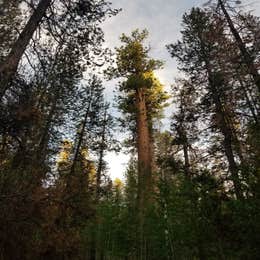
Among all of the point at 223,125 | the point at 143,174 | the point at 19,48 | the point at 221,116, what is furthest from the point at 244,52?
the point at 19,48

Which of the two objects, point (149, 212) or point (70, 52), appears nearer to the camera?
point (70, 52)

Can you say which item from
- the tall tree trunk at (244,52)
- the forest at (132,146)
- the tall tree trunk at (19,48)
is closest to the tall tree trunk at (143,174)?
the forest at (132,146)

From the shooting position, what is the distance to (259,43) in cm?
1201

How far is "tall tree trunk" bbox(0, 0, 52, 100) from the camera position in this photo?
767cm

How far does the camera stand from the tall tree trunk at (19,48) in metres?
7.67

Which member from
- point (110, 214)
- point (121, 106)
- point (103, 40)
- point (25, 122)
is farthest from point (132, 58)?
point (25, 122)

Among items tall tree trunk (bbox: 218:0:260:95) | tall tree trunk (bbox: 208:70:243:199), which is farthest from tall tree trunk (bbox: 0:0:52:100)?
tall tree trunk (bbox: 218:0:260:95)

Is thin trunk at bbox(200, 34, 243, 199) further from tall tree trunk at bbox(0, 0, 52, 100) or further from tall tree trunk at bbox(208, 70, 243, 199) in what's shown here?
tall tree trunk at bbox(0, 0, 52, 100)

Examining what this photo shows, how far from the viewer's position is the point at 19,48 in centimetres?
816

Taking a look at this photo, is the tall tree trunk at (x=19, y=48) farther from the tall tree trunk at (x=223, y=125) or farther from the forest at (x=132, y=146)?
the tall tree trunk at (x=223, y=125)

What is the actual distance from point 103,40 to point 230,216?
17.7ft

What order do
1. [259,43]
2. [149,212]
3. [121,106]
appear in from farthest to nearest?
[121,106]
[149,212]
[259,43]

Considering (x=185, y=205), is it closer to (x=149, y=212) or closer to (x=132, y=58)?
(x=149, y=212)

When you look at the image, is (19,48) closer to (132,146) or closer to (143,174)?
(143,174)
